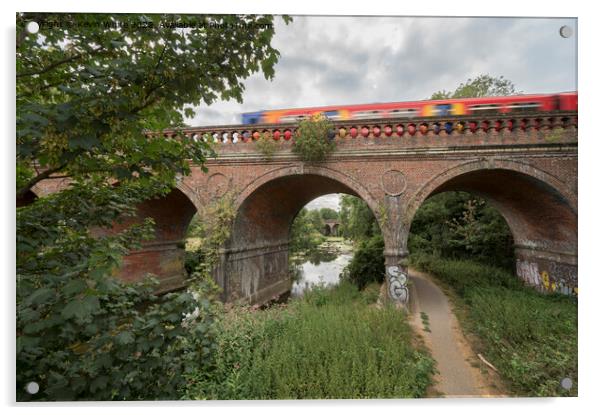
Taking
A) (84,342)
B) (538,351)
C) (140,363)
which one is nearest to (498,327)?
(538,351)

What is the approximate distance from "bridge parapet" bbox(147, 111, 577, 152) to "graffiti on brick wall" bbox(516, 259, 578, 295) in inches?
182

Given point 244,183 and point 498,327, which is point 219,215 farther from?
point 498,327

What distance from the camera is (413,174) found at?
26.8ft

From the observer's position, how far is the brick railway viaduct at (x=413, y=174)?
7637 millimetres

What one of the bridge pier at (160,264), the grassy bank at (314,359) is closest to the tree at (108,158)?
the grassy bank at (314,359)

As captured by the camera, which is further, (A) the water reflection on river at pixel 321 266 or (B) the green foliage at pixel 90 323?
(A) the water reflection on river at pixel 321 266

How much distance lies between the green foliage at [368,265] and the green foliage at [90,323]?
33.5ft

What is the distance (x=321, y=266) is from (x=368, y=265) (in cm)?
630

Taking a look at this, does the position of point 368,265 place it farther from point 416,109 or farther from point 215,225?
Result: point 215,225

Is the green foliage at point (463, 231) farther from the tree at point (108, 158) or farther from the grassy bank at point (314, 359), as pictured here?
the tree at point (108, 158)

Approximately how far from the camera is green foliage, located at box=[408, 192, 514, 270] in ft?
44.9

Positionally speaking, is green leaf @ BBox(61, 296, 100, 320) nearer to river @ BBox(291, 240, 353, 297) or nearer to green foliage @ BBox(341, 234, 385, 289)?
green foliage @ BBox(341, 234, 385, 289)

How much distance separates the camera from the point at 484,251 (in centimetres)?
1434

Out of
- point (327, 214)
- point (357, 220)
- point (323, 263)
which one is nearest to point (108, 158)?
point (357, 220)
